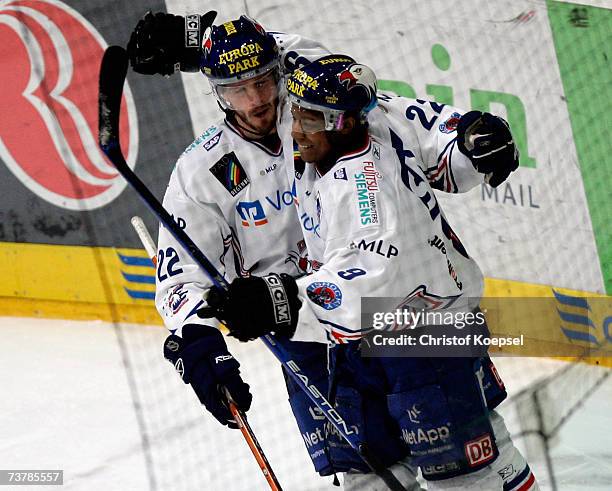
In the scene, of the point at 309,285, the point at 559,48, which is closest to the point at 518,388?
the point at 559,48

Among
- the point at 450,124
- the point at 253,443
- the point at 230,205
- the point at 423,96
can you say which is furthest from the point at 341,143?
the point at 423,96

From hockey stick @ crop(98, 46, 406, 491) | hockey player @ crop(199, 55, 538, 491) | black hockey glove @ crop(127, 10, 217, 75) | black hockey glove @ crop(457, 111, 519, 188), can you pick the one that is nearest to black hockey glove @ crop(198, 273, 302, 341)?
hockey player @ crop(199, 55, 538, 491)

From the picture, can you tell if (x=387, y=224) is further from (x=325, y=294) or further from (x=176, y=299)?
(x=176, y=299)

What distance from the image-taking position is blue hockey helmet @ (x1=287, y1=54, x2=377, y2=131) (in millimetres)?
2523

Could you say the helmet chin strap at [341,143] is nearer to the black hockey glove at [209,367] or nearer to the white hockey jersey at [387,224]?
the white hockey jersey at [387,224]

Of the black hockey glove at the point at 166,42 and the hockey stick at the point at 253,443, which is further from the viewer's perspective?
the black hockey glove at the point at 166,42

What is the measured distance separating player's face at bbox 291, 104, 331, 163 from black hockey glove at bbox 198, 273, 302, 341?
316mm

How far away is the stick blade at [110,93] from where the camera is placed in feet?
8.16

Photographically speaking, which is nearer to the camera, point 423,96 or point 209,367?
point 209,367

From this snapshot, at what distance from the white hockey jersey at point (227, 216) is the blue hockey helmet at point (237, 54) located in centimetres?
13

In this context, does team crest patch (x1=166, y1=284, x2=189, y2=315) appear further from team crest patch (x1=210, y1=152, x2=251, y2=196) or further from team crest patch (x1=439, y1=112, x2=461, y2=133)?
team crest patch (x1=439, y1=112, x2=461, y2=133)

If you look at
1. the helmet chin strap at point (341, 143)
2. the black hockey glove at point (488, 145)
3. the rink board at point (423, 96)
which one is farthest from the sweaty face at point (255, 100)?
the rink board at point (423, 96)

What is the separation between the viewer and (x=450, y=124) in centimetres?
279

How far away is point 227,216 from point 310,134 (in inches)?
18.9
